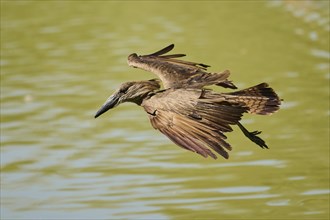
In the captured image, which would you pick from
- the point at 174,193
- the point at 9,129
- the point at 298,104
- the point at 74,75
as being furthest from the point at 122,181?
the point at 74,75

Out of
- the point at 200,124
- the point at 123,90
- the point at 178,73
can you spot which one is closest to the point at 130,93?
the point at 123,90

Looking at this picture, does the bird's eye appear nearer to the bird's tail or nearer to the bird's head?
the bird's head

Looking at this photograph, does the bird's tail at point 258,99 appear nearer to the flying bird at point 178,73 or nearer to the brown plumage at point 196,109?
the brown plumage at point 196,109

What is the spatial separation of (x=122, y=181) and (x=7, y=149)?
5.90 feet

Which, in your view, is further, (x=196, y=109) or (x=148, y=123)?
(x=148, y=123)

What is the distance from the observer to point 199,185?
33.0ft

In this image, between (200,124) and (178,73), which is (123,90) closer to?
(178,73)

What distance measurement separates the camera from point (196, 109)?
21.2 feet

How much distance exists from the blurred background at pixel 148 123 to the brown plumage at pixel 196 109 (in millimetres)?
2677

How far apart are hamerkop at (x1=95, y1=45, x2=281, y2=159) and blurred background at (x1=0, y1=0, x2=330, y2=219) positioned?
99.4 inches

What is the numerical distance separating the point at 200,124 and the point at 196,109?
6.9 inches

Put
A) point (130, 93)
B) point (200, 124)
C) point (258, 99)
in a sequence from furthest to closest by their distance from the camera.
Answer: point (130, 93)
point (258, 99)
point (200, 124)

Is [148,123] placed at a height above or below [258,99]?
above

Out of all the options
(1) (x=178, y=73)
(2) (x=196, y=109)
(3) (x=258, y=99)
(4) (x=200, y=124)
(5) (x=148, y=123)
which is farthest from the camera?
(5) (x=148, y=123)
